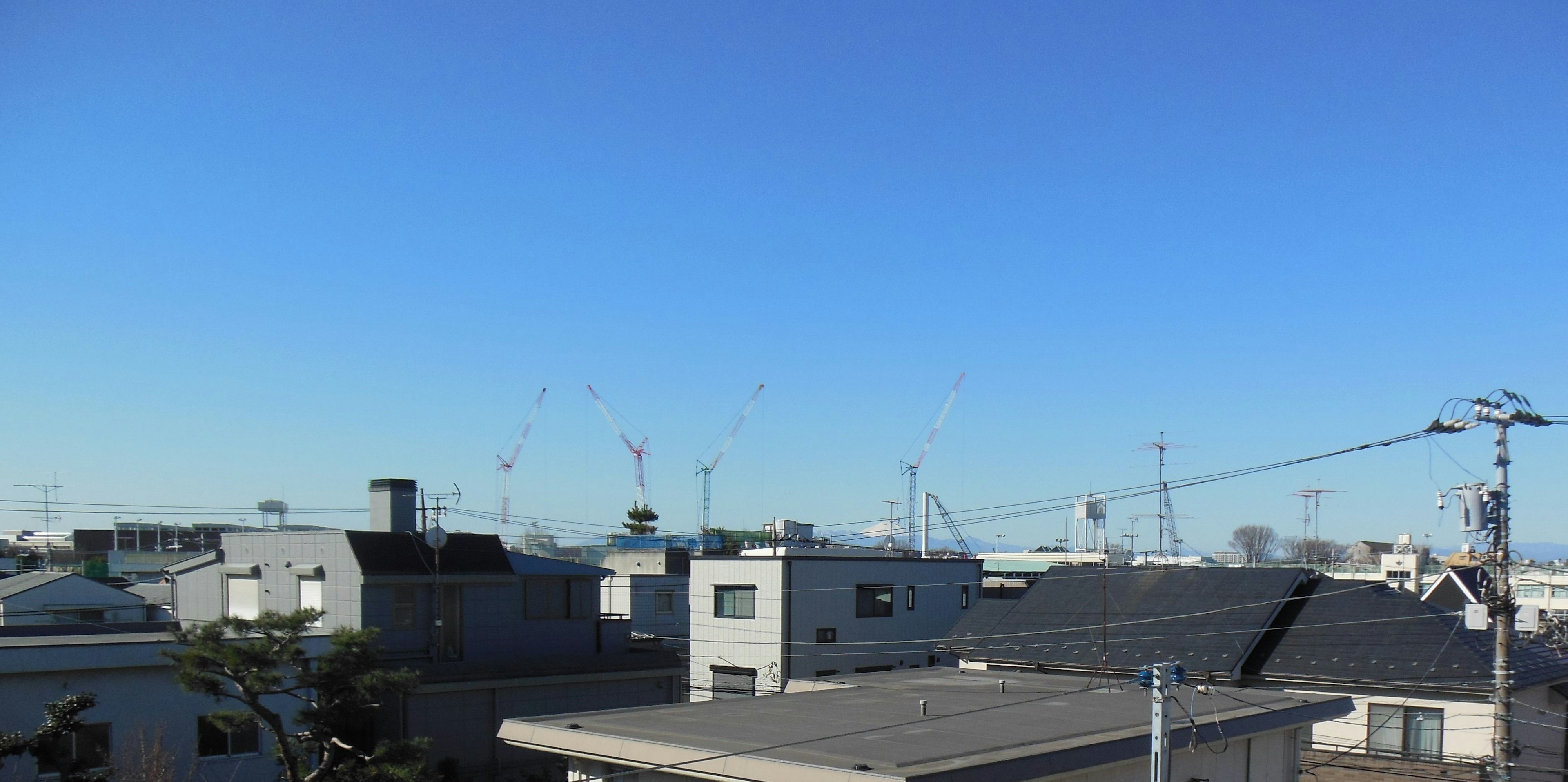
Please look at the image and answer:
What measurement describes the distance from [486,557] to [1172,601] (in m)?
18.9

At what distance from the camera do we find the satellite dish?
2884 centimetres

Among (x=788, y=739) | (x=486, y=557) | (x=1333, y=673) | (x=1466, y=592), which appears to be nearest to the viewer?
(x=788, y=739)

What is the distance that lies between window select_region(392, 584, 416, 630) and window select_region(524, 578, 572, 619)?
11.5ft

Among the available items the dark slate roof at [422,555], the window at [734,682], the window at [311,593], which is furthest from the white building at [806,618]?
the window at [311,593]

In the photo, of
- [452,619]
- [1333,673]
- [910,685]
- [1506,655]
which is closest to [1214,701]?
[1506,655]

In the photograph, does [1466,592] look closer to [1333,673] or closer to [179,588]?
[1333,673]

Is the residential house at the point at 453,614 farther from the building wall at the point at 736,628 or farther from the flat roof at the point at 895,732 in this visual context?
the flat roof at the point at 895,732

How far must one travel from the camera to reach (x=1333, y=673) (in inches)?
926

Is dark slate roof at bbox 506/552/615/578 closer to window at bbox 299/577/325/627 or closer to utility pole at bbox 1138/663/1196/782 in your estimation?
window at bbox 299/577/325/627

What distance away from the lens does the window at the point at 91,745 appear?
21062 millimetres

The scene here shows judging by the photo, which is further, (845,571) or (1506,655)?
(845,571)

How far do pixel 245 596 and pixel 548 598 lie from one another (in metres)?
8.61

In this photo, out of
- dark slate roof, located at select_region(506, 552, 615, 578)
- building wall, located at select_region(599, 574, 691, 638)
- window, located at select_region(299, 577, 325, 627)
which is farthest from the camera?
building wall, located at select_region(599, 574, 691, 638)

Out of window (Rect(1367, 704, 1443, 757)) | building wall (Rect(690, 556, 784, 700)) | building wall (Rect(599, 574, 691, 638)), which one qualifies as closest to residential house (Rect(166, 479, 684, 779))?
building wall (Rect(690, 556, 784, 700))
